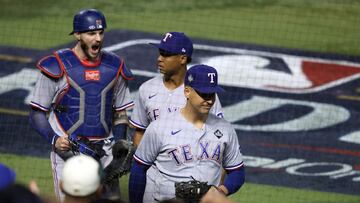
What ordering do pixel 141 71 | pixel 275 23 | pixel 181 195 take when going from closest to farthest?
pixel 181 195
pixel 141 71
pixel 275 23

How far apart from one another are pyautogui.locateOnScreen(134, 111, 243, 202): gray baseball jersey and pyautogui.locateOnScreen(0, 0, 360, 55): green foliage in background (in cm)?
685

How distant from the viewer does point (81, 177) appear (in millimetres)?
6059

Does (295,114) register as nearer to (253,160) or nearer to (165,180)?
(253,160)

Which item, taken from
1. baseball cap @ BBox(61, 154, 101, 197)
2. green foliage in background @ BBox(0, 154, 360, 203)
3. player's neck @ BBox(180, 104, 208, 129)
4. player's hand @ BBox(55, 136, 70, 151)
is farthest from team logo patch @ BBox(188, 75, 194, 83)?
green foliage in background @ BBox(0, 154, 360, 203)

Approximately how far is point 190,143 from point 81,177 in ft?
6.23

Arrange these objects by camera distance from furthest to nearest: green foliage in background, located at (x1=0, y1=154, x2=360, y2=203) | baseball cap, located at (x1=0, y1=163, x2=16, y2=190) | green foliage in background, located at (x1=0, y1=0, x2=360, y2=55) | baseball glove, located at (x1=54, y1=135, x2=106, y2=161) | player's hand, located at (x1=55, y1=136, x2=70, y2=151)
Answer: green foliage in background, located at (x1=0, y1=0, x2=360, y2=55), green foliage in background, located at (x1=0, y1=154, x2=360, y2=203), baseball glove, located at (x1=54, y1=135, x2=106, y2=161), player's hand, located at (x1=55, y1=136, x2=70, y2=151), baseball cap, located at (x1=0, y1=163, x2=16, y2=190)

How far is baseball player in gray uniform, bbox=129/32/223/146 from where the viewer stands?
8.69 m

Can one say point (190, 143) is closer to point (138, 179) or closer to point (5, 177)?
point (138, 179)

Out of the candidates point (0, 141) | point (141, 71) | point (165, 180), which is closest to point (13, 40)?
point (141, 71)

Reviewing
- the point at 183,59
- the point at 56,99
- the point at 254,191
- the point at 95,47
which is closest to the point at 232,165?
the point at 183,59

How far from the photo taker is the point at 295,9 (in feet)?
52.5

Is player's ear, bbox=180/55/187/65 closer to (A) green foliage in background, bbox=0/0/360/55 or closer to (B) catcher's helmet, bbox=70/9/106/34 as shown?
(B) catcher's helmet, bbox=70/9/106/34

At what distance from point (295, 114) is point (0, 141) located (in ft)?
11.7

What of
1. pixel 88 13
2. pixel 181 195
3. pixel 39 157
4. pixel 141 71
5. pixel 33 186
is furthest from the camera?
pixel 141 71
